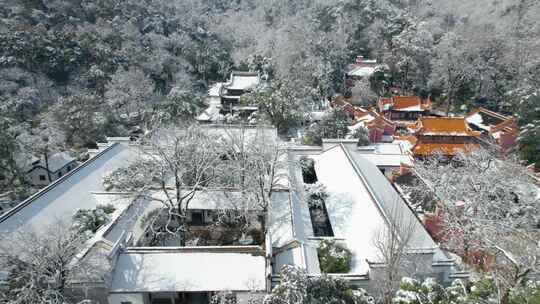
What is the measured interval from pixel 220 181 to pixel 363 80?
25.5 m

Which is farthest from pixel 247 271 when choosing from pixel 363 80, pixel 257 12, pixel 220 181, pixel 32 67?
pixel 257 12

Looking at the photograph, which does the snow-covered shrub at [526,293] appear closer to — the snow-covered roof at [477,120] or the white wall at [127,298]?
the white wall at [127,298]

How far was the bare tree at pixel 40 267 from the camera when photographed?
952cm

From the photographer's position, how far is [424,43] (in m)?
38.6

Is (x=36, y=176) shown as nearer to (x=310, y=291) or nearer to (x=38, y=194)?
(x=38, y=194)

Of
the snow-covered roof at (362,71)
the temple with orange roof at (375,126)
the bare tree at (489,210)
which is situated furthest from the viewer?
the snow-covered roof at (362,71)

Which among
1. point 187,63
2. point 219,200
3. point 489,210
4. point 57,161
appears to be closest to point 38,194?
point 57,161

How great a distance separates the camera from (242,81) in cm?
4094

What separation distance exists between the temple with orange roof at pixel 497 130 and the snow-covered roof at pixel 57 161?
29387mm

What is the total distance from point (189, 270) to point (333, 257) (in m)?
5.54

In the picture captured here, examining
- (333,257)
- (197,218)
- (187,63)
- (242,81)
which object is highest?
(187,63)

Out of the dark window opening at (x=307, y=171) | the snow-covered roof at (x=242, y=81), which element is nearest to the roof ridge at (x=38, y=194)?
the dark window opening at (x=307, y=171)

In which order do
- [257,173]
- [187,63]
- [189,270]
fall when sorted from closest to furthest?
[189,270] < [257,173] < [187,63]

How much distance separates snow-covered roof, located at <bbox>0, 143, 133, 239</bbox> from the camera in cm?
1396
